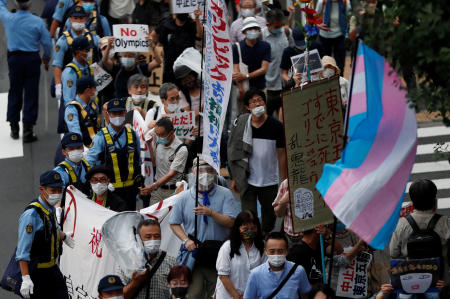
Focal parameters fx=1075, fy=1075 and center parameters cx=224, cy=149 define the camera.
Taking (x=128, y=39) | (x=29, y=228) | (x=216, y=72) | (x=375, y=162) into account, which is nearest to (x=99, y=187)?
(x=29, y=228)

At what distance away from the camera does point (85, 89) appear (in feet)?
48.9

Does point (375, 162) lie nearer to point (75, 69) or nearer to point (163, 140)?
point (163, 140)

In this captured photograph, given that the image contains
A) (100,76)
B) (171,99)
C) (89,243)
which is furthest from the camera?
(100,76)

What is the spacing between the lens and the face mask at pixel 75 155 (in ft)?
43.5

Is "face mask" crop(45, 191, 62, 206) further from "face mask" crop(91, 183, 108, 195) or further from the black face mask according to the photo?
the black face mask

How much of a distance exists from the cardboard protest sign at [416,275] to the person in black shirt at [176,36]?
28.0 ft

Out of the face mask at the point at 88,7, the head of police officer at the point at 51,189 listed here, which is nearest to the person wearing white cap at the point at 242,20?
the face mask at the point at 88,7

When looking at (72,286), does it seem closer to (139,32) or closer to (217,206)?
(217,206)

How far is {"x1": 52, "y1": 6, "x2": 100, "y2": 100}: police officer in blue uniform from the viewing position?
55.8ft

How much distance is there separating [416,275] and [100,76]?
8.14m

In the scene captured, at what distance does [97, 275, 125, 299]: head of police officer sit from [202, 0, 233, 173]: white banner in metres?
1.93

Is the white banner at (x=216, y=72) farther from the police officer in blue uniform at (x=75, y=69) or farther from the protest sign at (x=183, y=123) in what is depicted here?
the police officer in blue uniform at (x=75, y=69)

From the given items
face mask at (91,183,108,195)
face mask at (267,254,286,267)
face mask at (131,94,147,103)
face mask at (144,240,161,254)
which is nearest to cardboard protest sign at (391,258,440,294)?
face mask at (267,254,286,267)

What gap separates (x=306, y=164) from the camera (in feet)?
35.7
